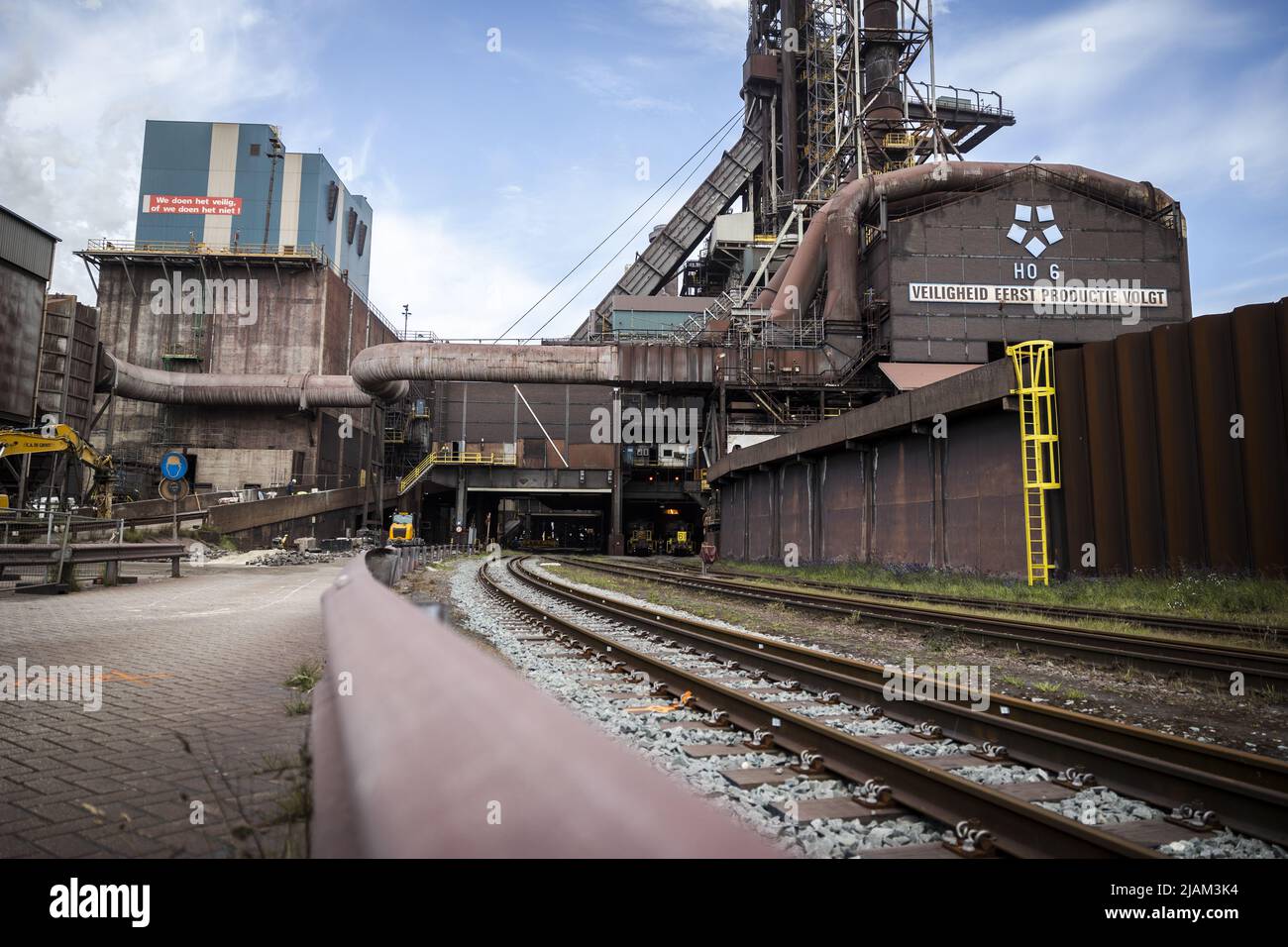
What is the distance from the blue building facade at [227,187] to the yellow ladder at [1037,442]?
60.0 m

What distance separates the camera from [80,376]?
1328 inches

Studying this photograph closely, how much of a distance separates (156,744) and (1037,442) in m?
14.0

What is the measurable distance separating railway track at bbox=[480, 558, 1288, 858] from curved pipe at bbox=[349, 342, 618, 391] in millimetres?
27482

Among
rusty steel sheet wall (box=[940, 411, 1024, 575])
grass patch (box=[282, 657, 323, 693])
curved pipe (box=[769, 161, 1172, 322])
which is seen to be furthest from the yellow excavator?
curved pipe (box=[769, 161, 1172, 322])

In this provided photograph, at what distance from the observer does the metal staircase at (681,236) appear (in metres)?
54.4

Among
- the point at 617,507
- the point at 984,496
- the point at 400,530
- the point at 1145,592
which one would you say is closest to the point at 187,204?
the point at 400,530

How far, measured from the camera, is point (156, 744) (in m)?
4.02

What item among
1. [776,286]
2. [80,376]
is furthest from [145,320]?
[776,286]

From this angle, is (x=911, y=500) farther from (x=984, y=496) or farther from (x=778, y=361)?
(x=778, y=361)

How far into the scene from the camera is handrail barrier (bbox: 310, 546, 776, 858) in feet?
2.79
